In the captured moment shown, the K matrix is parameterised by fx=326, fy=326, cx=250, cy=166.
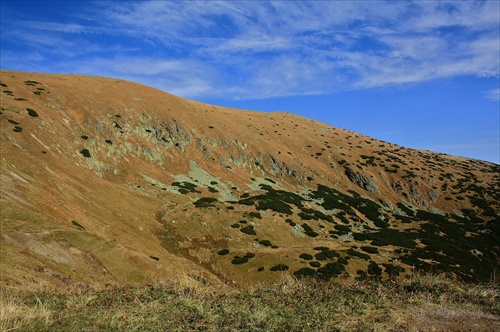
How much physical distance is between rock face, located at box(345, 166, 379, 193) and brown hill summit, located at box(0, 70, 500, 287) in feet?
1.04

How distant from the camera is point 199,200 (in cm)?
5194

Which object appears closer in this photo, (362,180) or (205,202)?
(205,202)

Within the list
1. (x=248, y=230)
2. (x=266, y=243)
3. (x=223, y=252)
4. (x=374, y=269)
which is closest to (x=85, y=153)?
(x=248, y=230)

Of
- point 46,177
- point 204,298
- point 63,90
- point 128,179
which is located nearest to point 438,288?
point 204,298

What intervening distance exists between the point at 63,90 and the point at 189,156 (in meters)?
27.7

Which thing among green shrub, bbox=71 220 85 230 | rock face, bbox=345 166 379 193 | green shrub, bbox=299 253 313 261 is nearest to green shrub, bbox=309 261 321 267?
green shrub, bbox=299 253 313 261

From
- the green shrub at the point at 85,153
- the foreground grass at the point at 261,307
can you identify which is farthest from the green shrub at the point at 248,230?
the foreground grass at the point at 261,307

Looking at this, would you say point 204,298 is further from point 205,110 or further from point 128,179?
point 205,110

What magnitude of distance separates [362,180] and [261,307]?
8148cm

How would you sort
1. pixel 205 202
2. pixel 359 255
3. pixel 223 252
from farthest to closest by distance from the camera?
pixel 205 202
pixel 359 255
pixel 223 252

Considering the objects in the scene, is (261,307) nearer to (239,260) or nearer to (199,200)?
(239,260)

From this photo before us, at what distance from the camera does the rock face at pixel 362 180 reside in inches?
3305

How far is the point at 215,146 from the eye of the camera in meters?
75.6

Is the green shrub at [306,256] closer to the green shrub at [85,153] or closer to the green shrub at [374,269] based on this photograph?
the green shrub at [374,269]
